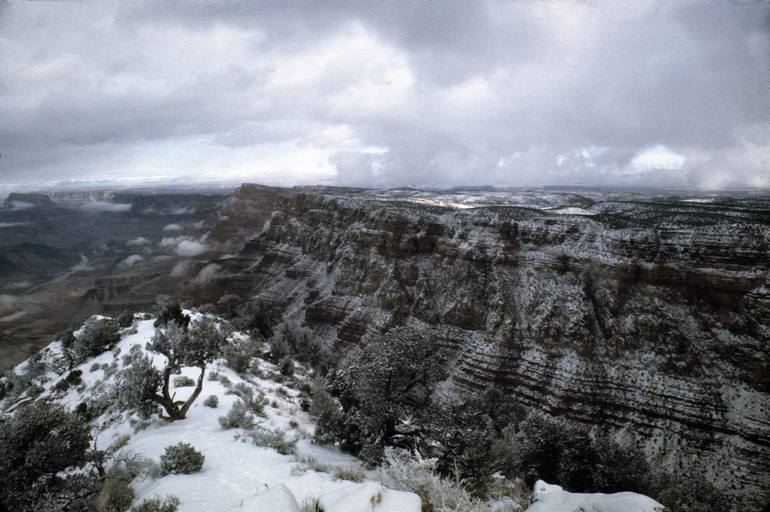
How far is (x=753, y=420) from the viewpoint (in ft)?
70.8

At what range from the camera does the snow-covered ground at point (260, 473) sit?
19.7ft

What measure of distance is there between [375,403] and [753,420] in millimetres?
25845

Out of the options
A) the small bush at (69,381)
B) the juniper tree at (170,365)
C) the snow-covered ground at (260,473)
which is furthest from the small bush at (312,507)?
the small bush at (69,381)

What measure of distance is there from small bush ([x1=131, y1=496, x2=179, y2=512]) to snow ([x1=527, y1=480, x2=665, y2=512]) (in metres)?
7.57

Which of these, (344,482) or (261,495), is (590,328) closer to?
(344,482)

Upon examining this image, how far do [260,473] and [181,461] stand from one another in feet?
6.84

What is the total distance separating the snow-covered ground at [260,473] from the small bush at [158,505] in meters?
0.20

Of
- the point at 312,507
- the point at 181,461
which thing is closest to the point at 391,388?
the point at 181,461

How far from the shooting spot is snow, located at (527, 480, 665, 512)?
6.22m

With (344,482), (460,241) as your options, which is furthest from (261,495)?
(460,241)

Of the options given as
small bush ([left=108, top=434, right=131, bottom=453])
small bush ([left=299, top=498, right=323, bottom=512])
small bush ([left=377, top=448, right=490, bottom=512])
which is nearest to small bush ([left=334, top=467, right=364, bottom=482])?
small bush ([left=377, top=448, right=490, bottom=512])

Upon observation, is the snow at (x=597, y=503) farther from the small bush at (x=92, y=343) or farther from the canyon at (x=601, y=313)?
the small bush at (x=92, y=343)

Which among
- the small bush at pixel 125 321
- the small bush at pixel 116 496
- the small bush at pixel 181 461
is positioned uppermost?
the small bush at pixel 116 496

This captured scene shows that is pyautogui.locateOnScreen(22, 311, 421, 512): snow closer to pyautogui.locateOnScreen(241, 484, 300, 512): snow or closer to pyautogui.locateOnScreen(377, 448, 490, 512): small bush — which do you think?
pyautogui.locateOnScreen(241, 484, 300, 512): snow
